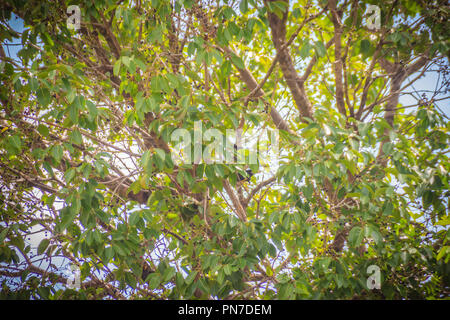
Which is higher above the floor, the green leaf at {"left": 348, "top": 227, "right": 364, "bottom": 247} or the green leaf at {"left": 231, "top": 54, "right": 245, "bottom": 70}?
the green leaf at {"left": 231, "top": 54, "right": 245, "bottom": 70}

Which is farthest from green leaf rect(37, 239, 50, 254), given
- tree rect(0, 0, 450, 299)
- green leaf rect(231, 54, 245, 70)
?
green leaf rect(231, 54, 245, 70)

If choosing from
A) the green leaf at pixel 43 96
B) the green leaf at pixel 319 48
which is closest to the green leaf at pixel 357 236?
the green leaf at pixel 319 48

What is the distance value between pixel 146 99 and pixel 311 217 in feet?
4.14

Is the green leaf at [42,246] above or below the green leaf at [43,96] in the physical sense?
below

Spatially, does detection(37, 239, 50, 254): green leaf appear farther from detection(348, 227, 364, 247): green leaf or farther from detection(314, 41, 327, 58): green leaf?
detection(314, 41, 327, 58): green leaf

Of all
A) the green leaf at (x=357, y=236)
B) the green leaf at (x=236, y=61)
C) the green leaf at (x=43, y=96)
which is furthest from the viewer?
the green leaf at (x=236, y=61)

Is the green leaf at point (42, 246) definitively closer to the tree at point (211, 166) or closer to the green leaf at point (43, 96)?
the tree at point (211, 166)

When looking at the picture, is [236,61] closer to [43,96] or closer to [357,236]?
[43,96]

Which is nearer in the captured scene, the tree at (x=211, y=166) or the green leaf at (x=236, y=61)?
the tree at (x=211, y=166)

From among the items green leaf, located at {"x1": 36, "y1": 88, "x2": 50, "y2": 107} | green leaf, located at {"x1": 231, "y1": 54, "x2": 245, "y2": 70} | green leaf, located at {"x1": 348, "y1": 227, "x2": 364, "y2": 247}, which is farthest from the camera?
green leaf, located at {"x1": 231, "y1": 54, "x2": 245, "y2": 70}
